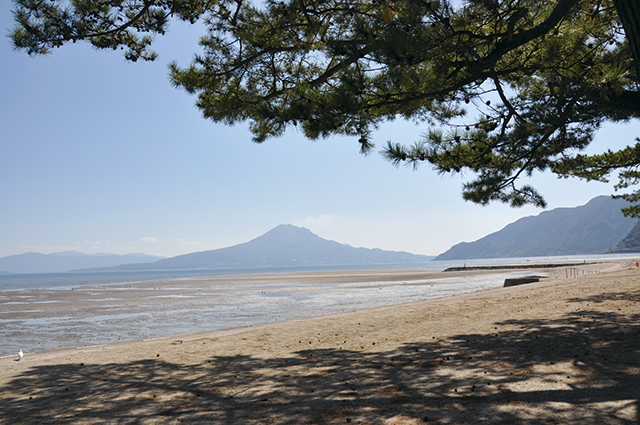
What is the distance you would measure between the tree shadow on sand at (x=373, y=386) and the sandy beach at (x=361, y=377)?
0.7 inches

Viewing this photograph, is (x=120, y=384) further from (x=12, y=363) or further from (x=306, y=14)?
(x=306, y=14)

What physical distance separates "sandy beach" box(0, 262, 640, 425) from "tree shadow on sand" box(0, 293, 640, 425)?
19mm

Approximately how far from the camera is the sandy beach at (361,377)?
411 cm

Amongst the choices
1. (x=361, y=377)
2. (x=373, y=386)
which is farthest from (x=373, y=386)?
(x=361, y=377)

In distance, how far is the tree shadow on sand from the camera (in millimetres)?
4023

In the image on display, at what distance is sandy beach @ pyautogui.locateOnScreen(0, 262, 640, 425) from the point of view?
13.5 ft

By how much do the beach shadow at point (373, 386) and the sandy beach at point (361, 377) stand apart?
2cm

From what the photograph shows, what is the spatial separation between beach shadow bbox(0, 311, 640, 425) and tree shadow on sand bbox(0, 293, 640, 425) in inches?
0.6

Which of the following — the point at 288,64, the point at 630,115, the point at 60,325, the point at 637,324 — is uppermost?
the point at 288,64

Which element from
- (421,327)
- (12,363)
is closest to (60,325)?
(12,363)

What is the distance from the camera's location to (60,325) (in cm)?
1733

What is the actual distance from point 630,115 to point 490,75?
11.7ft

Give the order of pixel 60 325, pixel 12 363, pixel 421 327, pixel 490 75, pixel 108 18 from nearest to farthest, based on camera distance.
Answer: pixel 490 75, pixel 108 18, pixel 12 363, pixel 421 327, pixel 60 325

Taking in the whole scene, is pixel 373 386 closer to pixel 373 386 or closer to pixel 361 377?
pixel 373 386
